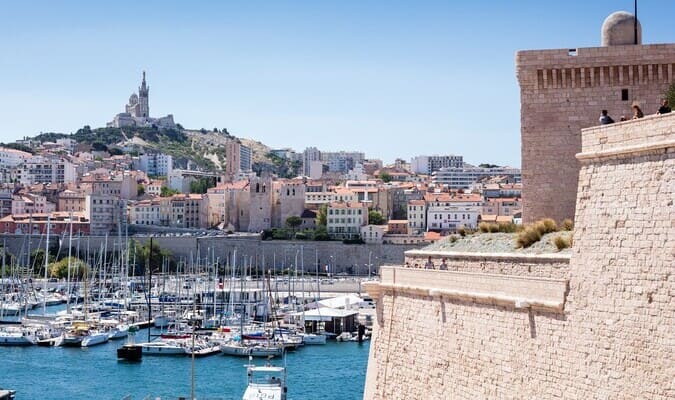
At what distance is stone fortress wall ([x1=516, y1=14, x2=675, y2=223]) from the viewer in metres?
11.6

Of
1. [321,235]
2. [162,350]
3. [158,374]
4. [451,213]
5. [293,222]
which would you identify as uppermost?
[451,213]

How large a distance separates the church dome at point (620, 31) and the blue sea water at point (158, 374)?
621 inches

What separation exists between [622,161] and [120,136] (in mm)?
135142

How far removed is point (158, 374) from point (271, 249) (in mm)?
36312

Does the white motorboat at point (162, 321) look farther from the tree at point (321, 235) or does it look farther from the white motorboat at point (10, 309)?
the tree at point (321, 235)

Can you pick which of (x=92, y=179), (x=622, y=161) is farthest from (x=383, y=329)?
(x=92, y=179)

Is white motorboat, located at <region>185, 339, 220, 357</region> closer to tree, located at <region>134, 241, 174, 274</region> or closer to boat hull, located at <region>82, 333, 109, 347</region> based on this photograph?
boat hull, located at <region>82, 333, 109, 347</region>

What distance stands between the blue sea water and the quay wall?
2784 centimetres

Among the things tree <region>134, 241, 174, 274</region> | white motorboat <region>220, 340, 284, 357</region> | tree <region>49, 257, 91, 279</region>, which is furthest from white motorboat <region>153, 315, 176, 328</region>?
tree <region>134, 241, 174, 274</region>

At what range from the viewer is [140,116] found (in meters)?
156

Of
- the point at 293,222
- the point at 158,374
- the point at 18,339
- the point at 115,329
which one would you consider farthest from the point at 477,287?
the point at 293,222

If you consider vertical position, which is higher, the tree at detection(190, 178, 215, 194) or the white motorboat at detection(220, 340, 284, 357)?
the tree at detection(190, 178, 215, 194)

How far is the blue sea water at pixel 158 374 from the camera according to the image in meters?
27.8

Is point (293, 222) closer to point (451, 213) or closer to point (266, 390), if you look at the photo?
point (451, 213)
